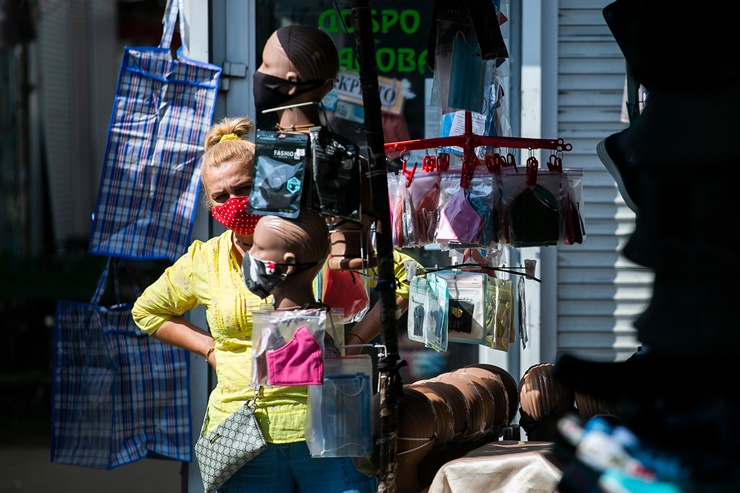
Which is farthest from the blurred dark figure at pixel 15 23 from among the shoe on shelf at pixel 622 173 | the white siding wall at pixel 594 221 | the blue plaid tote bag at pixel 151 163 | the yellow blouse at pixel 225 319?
the shoe on shelf at pixel 622 173

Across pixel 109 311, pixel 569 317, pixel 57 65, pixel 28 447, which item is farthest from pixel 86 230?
pixel 569 317

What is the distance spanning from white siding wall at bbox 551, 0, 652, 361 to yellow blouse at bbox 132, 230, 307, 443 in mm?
1986

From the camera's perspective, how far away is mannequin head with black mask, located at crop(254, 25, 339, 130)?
2.05 meters

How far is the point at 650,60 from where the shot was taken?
4.45 feet

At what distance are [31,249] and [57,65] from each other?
193cm

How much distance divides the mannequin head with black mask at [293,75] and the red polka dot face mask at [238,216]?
447 mm

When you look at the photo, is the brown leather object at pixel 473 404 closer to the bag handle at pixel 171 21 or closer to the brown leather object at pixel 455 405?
the brown leather object at pixel 455 405

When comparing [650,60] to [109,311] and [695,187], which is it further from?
[109,311]

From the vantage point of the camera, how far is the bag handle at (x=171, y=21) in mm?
3793

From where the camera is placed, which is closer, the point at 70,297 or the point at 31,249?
the point at 70,297

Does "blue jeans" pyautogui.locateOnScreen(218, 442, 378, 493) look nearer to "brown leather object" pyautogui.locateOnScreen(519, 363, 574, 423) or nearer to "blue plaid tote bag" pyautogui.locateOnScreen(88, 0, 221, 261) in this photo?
"brown leather object" pyautogui.locateOnScreen(519, 363, 574, 423)

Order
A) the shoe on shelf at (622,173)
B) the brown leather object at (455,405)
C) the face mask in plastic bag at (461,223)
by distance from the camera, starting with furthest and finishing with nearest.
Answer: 1. the face mask in plastic bag at (461,223)
2. the brown leather object at (455,405)
3. the shoe on shelf at (622,173)

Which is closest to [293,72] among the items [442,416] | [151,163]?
[442,416]

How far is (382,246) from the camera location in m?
2.06
